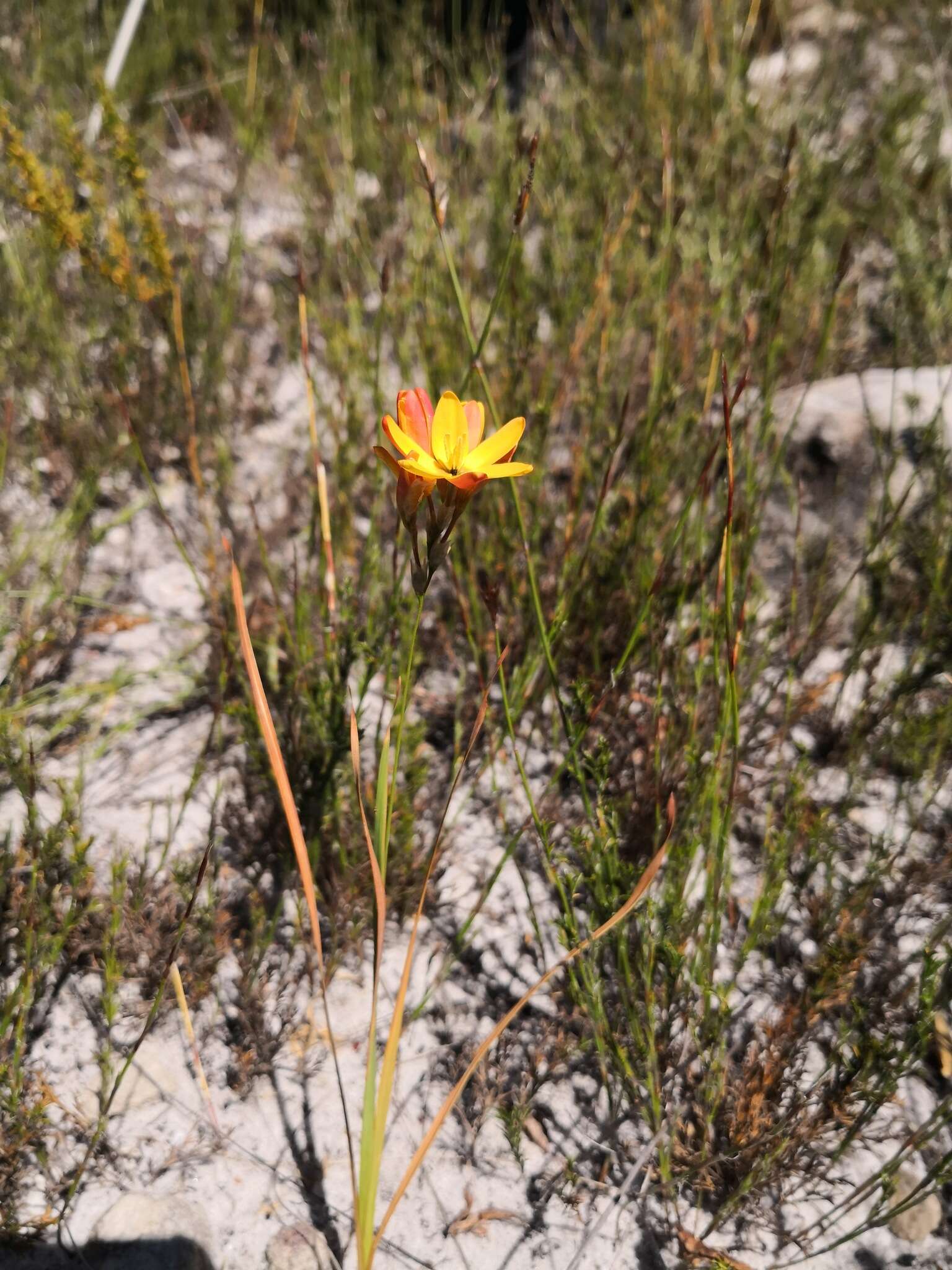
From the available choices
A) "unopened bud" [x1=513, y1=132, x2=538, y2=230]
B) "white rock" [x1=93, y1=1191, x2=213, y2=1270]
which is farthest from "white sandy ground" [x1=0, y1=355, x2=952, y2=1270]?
"unopened bud" [x1=513, y1=132, x2=538, y2=230]

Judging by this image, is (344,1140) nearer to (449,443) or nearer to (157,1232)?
(157,1232)

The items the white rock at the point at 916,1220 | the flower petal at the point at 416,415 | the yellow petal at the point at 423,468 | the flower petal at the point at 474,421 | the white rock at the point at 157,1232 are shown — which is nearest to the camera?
the yellow petal at the point at 423,468

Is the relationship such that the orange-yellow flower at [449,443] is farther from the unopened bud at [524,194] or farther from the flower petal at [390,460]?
Result: the unopened bud at [524,194]

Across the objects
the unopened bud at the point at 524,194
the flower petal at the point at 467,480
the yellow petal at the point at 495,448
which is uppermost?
the unopened bud at the point at 524,194

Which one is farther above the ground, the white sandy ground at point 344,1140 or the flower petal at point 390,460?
the flower petal at point 390,460

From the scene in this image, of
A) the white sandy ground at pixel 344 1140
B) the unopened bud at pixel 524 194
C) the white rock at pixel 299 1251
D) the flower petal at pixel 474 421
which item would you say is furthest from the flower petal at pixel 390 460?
the white rock at pixel 299 1251

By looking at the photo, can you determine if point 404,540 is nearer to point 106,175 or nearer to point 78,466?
point 78,466

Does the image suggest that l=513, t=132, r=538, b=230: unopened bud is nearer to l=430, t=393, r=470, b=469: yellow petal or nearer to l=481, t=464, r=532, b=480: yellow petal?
l=430, t=393, r=470, b=469: yellow petal

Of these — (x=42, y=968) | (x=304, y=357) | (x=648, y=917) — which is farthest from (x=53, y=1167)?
(x=304, y=357)
